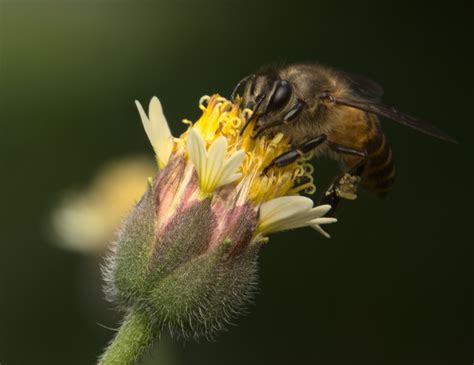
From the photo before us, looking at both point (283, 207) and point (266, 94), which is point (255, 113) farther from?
point (283, 207)

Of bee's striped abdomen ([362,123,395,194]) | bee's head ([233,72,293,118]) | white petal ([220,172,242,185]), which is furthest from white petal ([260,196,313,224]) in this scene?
bee's striped abdomen ([362,123,395,194])

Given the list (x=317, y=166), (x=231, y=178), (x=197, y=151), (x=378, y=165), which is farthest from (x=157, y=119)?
(x=317, y=166)

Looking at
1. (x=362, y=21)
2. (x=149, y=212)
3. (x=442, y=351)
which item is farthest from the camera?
(x=362, y=21)

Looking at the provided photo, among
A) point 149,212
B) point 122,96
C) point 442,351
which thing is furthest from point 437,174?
point 149,212

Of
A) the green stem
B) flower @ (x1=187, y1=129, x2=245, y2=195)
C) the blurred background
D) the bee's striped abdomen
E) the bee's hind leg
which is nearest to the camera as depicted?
the green stem

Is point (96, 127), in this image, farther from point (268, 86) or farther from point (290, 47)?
point (268, 86)

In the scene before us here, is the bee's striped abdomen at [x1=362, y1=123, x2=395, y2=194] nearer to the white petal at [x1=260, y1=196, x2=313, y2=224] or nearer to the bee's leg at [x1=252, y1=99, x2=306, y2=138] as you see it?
the bee's leg at [x1=252, y1=99, x2=306, y2=138]

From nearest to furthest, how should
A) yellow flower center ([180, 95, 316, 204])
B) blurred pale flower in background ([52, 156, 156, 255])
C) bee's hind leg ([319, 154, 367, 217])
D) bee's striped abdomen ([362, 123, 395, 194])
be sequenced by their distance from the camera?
yellow flower center ([180, 95, 316, 204]) < bee's hind leg ([319, 154, 367, 217]) < bee's striped abdomen ([362, 123, 395, 194]) < blurred pale flower in background ([52, 156, 156, 255])

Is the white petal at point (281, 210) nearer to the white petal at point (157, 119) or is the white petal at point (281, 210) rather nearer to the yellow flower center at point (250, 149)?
the yellow flower center at point (250, 149)
